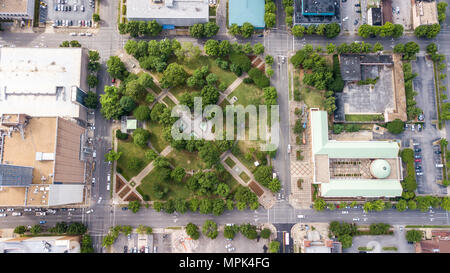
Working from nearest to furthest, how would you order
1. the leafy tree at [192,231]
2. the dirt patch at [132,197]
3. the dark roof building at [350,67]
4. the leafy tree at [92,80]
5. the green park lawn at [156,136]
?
the leafy tree at [192,231], the leafy tree at [92,80], the dirt patch at [132,197], the green park lawn at [156,136], the dark roof building at [350,67]

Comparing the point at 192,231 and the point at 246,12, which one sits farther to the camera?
the point at 246,12

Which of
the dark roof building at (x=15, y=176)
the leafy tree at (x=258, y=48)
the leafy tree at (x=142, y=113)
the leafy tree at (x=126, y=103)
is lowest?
the dark roof building at (x=15, y=176)

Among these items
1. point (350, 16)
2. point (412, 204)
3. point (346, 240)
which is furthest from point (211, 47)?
point (412, 204)

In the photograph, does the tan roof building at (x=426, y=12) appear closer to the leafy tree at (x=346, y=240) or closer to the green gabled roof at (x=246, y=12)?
the green gabled roof at (x=246, y=12)

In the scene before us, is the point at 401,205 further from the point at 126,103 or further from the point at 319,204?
the point at 126,103


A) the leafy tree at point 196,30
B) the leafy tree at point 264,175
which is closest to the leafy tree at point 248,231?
the leafy tree at point 264,175

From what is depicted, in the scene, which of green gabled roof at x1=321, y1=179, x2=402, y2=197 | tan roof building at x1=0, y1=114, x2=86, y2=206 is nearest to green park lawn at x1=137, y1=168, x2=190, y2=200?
tan roof building at x1=0, y1=114, x2=86, y2=206

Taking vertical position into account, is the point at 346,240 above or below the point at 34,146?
below

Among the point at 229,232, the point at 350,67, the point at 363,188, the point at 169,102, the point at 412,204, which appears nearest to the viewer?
the point at 363,188

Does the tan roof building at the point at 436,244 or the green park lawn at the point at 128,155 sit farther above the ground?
the green park lawn at the point at 128,155

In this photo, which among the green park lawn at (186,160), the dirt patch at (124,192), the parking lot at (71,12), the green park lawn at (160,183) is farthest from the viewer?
the parking lot at (71,12)
